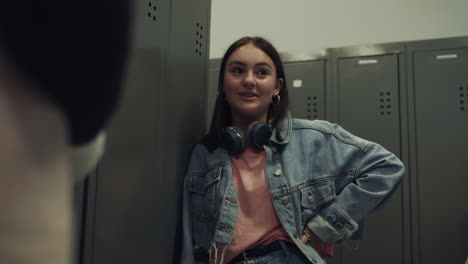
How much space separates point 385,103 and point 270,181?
1.10 meters

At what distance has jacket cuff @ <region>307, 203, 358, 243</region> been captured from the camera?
3.17 feet

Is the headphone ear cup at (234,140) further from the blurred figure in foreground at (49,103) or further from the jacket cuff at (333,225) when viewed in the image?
the blurred figure in foreground at (49,103)

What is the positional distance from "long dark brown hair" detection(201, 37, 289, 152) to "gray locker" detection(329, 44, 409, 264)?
2.95 feet

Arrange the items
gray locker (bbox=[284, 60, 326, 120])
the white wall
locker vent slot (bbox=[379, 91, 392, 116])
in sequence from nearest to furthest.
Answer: locker vent slot (bbox=[379, 91, 392, 116])
gray locker (bbox=[284, 60, 326, 120])
the white wall

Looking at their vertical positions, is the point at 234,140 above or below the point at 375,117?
below

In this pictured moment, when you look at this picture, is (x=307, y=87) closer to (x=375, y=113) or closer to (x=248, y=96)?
(x=375, y=113)

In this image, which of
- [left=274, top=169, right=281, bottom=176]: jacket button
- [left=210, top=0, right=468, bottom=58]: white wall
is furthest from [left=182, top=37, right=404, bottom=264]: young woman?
[left=210, top=0, right=468, bottom=58]: white wall

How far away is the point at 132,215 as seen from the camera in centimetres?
69

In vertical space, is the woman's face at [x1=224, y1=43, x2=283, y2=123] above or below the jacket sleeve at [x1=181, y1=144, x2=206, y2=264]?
above

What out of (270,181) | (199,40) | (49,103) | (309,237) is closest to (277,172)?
(270,181)

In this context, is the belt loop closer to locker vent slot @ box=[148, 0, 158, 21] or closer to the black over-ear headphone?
the black over-ear headphone

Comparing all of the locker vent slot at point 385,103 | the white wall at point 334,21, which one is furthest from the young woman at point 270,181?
the white wall at point 334,21

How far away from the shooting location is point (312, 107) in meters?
2.00

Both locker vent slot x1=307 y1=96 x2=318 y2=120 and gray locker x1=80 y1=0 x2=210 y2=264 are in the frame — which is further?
locker vent slot x1=307 y1=96 x2=318 y2=120
